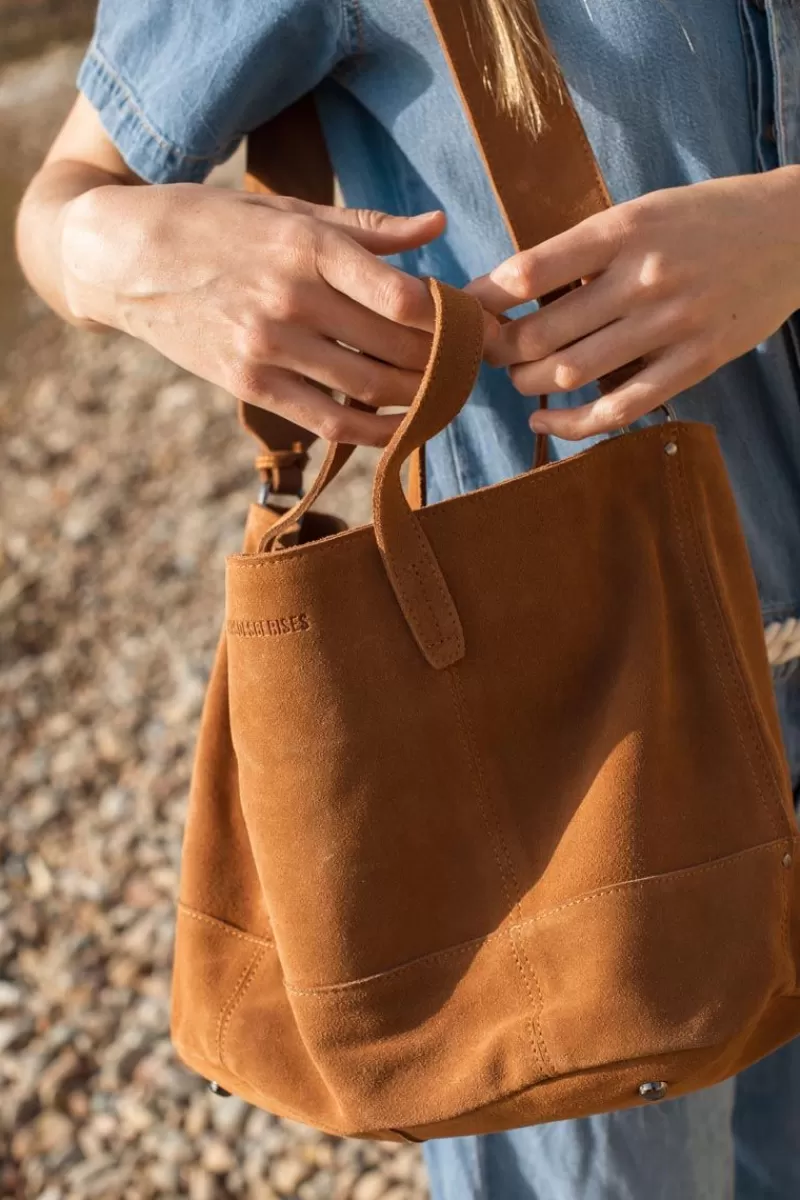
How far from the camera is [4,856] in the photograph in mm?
3322

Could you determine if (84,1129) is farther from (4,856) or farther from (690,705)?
(690,705)

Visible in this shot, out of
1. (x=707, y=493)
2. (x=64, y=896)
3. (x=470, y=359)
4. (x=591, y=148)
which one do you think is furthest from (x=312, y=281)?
(x=64, y=896)

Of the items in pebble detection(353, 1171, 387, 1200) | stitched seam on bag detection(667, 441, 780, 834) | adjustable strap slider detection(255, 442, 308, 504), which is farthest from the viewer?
pebble detection(353, 1171, 387, 1200)

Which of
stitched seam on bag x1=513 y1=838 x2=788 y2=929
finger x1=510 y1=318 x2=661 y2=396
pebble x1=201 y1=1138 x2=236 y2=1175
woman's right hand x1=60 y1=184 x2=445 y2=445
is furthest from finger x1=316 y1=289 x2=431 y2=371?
pebble x1=201 y1=1138 x2=236 y2=1175

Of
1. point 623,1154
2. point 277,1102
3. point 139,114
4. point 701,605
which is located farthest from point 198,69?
point 623,1154

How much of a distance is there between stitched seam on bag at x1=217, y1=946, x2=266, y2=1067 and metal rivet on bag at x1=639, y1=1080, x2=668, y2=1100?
1.33 feet

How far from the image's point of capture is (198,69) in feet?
3.77

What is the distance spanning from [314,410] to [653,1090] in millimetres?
647

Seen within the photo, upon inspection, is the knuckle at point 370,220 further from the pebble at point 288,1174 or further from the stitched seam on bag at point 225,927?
the pebble at point 288,1174

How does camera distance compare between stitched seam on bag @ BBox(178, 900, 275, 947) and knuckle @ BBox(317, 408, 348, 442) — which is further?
stitched seam on bag @ BBox(178, 900, 275, 947)

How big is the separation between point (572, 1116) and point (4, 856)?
2.62 m

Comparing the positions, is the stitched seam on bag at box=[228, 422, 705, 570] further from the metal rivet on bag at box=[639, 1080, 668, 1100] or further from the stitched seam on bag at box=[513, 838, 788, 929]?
the metal rivet on bag at box=[639, 1080, 668, 1100]

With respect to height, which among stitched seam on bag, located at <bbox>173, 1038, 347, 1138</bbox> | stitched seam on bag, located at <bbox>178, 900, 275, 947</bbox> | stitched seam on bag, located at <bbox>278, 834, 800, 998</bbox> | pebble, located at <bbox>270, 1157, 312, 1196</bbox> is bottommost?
pebble, located at <bbox>270, 1157, 312, 1196</bbox>

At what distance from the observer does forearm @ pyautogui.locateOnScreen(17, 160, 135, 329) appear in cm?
126
